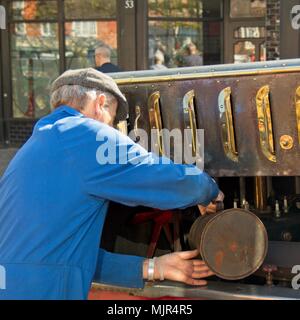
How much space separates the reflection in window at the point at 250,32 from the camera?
1045 cm

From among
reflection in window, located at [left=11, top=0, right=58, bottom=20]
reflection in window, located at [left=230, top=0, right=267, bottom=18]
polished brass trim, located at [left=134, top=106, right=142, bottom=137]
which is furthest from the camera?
reflection in window, located at [left=11, top=0, right=58, bottom=20]

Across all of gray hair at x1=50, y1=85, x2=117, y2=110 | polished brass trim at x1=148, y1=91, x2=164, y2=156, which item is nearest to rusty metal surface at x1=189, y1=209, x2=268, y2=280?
polished brass trim at x1=148, y1=91, x2=164, y2=156

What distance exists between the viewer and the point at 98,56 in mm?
7816

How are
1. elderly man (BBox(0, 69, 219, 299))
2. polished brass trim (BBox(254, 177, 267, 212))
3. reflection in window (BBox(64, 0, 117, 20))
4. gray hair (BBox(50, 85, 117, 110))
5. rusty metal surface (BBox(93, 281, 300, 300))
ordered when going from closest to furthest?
1. elderly man (BBox(0, 69, 219, 299))
2. gray hair (BBox(50, 85, 117, 110))
3. rusty metal surface (BBox(93, 281, 300, 300))
4. polished brass trim (BBox(254, 177, 267, 212))
5. reflection in window (BBox(64, 0, 117, 20))

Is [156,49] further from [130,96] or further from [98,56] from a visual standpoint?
[130,96]

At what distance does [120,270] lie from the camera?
2844 millimetres

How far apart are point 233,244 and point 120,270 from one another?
52 cm

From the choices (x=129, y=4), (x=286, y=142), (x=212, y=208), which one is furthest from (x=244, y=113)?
(x=129, y=4)

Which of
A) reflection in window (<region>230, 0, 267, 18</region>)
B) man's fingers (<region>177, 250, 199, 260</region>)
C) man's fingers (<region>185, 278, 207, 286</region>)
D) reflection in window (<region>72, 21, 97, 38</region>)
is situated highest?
reflection in window (<region>230, 0, 267, 18</region>)

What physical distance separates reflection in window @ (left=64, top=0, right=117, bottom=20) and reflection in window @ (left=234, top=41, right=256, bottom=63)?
217 cm

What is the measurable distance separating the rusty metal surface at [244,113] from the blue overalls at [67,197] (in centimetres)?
53

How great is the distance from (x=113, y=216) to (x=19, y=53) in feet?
28.2

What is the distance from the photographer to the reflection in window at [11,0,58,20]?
10.9m

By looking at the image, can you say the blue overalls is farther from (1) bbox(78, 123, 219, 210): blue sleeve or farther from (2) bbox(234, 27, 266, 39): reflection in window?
(2) bbox(234, 27, 266, 39): reflection in window
